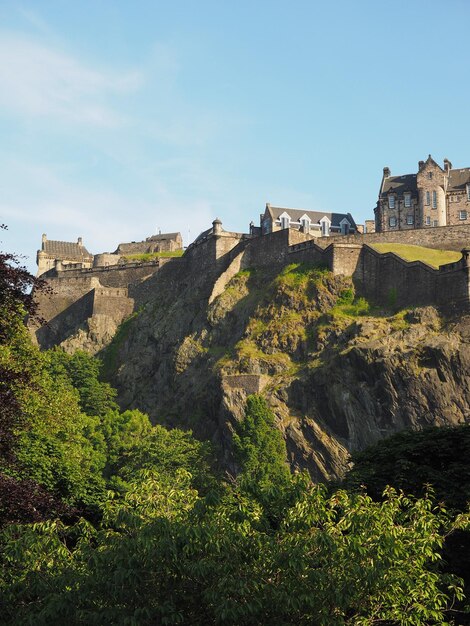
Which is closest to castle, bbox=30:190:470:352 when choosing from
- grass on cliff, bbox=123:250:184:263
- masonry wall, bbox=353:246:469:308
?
masonry wall, bbox=353:246:469:308

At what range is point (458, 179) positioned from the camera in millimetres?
105625

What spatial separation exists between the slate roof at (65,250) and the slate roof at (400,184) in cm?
4653

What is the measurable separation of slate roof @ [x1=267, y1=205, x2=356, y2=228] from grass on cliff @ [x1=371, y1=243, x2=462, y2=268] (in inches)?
1053

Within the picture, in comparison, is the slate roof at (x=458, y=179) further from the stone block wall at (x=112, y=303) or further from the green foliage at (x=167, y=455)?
the green foliage at (x=167, y=455)

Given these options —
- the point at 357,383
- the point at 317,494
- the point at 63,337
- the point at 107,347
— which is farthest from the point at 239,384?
the point at 317,494

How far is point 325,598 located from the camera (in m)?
24.2

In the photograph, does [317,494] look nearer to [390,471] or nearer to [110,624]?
[110,624]

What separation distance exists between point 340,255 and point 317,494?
59.1m

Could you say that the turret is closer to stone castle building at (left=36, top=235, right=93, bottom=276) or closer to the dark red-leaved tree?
stone castle building at (left=36, top=235, right=93, bottom=276)

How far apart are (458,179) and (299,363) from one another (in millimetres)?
34757

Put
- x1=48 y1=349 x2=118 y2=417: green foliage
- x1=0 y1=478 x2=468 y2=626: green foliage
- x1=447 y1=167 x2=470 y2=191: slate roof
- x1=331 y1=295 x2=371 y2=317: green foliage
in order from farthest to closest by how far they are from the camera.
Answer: x1=447 y1=167 x2=470 y2=191: slate roof
x1=48 y1=349 x2=118 y2=417: green foliage
x1=331 y1=295 x2=371 y2=317: green foliage
x1=0 y1=478 x2=468 y2=626: green foliage

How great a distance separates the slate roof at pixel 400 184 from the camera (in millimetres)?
106750

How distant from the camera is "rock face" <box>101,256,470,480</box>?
235 feet

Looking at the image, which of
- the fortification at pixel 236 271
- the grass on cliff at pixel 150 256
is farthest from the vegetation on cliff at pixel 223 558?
the grass on cliff at pixel 150 256
